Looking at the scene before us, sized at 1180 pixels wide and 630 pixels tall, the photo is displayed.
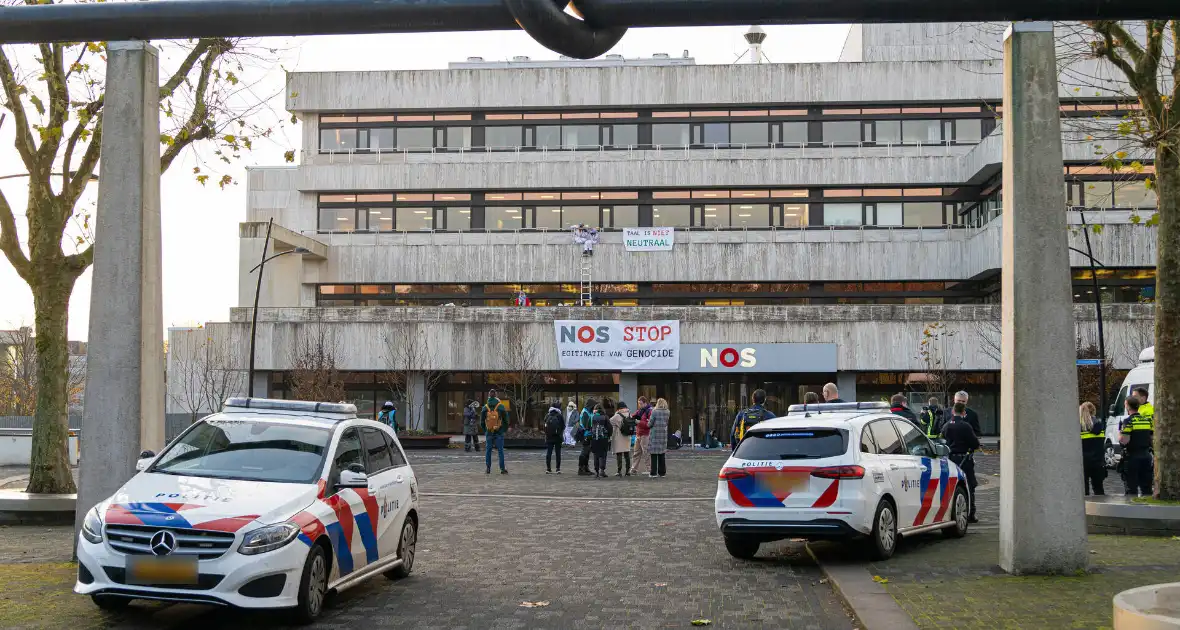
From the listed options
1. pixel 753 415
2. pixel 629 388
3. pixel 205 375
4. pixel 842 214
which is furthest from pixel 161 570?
pixel 842 214

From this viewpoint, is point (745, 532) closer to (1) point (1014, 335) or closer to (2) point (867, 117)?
(1) point (1014, 335)

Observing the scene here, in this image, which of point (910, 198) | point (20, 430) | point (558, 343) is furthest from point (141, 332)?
point (910, 198)

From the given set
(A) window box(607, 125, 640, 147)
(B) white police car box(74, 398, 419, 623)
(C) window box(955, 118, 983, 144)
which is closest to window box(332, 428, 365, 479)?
(B) white police car box(74, 398, 419, 623)

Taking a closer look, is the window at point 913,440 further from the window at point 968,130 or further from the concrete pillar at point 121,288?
the window at point 968,130

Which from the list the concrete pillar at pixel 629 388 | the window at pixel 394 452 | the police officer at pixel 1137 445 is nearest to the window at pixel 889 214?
the concrete pillar at pixel 629 388

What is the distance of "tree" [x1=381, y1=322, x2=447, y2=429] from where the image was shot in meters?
47.4

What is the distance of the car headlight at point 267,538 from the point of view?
810 cm

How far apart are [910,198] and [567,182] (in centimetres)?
1596

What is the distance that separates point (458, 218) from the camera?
5569cm

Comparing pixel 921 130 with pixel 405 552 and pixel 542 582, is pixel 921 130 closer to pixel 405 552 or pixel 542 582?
pixel 542 582

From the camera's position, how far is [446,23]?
3.38 meters

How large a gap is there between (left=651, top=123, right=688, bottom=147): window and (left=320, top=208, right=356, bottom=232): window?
1513 cm

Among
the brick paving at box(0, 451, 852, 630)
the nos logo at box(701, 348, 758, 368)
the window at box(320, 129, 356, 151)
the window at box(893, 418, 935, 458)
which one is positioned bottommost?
the brick paving at box(0, 451, 852, 630)

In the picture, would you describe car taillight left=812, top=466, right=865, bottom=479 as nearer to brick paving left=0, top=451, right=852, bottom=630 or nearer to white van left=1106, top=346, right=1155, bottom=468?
brick paving left=0, top=451, right=852, bottom=630
